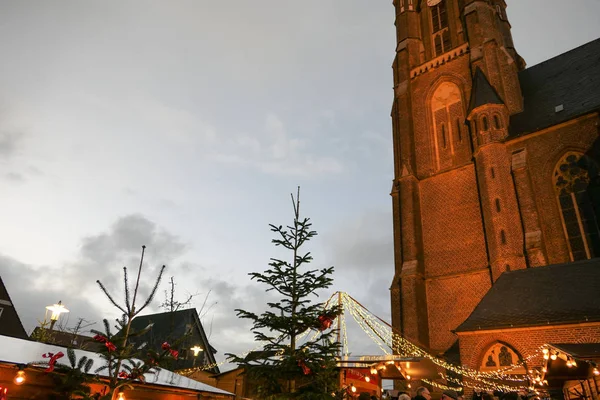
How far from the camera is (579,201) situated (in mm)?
19281

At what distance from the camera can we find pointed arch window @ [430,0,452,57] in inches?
1109

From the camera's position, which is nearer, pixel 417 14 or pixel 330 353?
pixel 330 353

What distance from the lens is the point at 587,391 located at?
1228 centimetres

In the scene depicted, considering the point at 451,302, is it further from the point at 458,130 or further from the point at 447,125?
the point at 447,125

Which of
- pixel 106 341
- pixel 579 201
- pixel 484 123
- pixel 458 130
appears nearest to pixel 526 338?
pixel 579 201

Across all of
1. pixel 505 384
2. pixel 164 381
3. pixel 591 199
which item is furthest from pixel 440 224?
pixel 164 381

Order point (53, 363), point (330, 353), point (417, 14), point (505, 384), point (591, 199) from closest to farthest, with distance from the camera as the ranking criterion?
point (53, 363) < point (330, 353) < point (505, 384) < point (591, 199) < point (417, 14)

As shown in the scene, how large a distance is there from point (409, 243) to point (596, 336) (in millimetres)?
10122

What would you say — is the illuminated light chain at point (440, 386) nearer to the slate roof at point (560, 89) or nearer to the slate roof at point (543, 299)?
the slate roof at point (543, 299)

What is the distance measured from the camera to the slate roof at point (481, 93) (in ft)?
73.6

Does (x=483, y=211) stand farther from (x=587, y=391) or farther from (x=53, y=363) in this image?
(x=53, y=363)

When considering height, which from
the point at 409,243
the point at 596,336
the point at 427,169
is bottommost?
the point at 596,336

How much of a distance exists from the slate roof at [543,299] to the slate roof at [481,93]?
979 centimetres

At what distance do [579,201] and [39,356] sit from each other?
851 inches
